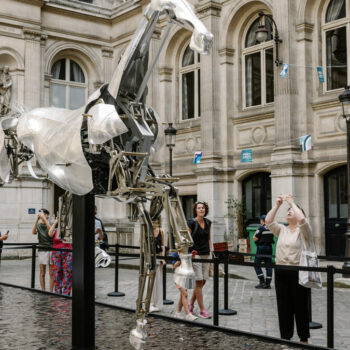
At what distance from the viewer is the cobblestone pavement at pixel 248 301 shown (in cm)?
809

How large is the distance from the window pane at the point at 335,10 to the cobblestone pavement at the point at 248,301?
8374 millimetres

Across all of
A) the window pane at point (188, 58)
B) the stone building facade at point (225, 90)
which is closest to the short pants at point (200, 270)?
the stone building facade at point (225, 90)

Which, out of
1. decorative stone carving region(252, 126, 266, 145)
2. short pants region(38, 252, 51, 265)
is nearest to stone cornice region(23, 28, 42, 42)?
decorative stone carving region(252, 126, 266, 145)

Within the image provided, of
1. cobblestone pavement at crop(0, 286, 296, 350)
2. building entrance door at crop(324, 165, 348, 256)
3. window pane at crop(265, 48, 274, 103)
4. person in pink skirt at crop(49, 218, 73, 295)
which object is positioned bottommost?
cobblestone pavement at crop(0, 286, 296, 350)

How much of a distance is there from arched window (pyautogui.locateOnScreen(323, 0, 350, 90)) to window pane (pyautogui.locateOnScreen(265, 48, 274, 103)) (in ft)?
7.23

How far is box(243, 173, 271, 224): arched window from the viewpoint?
1919 centimetres

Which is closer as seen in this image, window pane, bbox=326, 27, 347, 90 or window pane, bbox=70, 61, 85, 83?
window pane, bbox=326, 27, 347, 90

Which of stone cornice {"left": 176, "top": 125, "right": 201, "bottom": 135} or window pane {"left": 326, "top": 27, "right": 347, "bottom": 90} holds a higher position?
window pane {"left": 326, "top": 27, "right": 347, "bottom": 90}

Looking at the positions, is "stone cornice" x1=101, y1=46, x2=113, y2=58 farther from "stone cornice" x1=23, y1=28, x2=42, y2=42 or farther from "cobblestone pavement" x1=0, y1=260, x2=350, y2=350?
"cobblestone pavement" x1=0, y1=260, x2=350, y2=350

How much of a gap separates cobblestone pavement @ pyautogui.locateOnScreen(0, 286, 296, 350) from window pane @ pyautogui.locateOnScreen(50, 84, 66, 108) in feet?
60.8

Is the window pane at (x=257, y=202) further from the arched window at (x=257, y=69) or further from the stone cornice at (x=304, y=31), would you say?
the stone cornice at (x=304, y=31)

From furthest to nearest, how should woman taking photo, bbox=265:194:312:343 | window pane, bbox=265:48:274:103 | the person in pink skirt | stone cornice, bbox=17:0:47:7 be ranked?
stone cornice, bbox=17:0:47:7, window pane, bbox=265:48:274:103, the person in pink skirt, woman taking photo, bbox=265:194:312:343

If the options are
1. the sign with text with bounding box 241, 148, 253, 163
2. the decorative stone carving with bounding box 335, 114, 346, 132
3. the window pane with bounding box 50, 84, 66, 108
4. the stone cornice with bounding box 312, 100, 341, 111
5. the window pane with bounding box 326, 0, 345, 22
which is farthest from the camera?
the window pane with bounding box 50, 84, 66, 108

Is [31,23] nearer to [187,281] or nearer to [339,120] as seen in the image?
[339,120]
